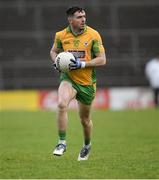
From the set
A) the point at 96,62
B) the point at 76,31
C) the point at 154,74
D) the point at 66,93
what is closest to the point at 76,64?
the point at 96,62

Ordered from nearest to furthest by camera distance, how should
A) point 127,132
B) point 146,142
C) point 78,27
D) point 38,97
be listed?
point 78,27 < point 146,142 < point 127,132 < point 38,97

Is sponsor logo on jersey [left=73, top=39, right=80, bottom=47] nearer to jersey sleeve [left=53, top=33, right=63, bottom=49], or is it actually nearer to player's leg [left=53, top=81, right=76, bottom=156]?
Result: jersey sleeve [left=53, top=33, right=63, bottom=49]

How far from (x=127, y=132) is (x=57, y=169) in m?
A: 8.74

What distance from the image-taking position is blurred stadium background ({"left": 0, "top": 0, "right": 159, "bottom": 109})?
31.0 metres

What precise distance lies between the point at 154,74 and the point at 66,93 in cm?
1968

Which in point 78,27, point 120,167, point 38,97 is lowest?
point 38,97

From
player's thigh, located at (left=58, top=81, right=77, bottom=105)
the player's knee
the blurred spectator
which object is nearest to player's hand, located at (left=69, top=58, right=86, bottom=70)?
player's thigh, located at (left=58, top=81, right=77, bottom=105)

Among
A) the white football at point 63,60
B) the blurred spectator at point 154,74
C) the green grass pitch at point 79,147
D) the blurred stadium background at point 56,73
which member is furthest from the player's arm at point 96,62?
the blurred spectator at point 154,74

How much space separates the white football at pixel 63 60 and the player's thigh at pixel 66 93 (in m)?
0.24

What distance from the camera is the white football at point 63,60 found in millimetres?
10797

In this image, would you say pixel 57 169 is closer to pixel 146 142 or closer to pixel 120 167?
pixel 120 167

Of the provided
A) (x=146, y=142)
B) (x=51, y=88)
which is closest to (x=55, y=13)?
(x=51, y=88)

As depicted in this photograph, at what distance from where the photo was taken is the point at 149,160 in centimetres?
1120

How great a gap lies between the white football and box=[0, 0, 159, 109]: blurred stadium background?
19847 mm
